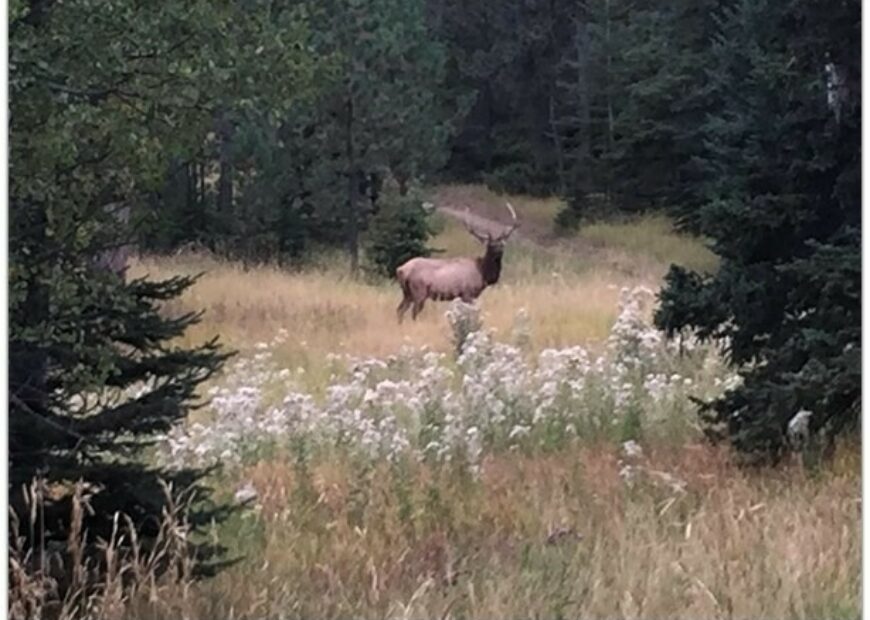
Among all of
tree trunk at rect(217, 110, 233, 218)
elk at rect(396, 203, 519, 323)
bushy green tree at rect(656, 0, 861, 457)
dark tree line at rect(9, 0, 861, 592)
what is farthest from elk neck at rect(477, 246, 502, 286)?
tree trunk at rect(217, 110, 233, 218)

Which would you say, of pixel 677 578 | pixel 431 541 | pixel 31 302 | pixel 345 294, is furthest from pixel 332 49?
pixel 677 578

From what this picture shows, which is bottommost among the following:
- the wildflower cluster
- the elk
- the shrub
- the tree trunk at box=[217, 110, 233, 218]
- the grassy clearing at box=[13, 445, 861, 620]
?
the grassy clearing at box=[13, 445, 861, 620]

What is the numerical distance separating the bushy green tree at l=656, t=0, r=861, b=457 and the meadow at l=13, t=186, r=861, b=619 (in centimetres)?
5

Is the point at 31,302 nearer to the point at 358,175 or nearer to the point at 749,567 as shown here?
the point at 358,175

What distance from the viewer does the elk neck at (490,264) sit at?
2.18m

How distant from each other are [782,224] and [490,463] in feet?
2.06

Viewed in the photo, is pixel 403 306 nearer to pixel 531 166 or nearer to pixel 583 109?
pixel 531 166

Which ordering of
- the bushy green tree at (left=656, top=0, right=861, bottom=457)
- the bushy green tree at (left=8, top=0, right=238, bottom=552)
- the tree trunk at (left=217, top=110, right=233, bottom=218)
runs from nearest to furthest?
the bushy green tree at (left=8, top=0, right=238, bottom=552)
the tree trunk at (left=217, top=110, right=233, bottom=218)
the bushy green tree at (left=656, top=0, right=861, bottom=457)

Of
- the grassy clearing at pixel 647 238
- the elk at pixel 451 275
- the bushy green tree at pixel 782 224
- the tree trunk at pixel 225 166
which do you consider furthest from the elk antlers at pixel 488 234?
the tree trunk at pixel 225 166

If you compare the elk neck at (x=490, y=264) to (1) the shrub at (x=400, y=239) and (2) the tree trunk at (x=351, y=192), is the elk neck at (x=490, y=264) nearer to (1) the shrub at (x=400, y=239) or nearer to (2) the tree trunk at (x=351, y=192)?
(1) the shrub at (x=400, y=239)

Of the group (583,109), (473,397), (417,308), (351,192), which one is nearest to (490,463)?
(473,397)

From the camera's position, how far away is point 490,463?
84.6 inches

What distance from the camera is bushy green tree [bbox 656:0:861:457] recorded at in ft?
7.06

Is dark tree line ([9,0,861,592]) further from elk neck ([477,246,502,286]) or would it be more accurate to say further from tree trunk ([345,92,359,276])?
elk neck ([477,246,502,286])
